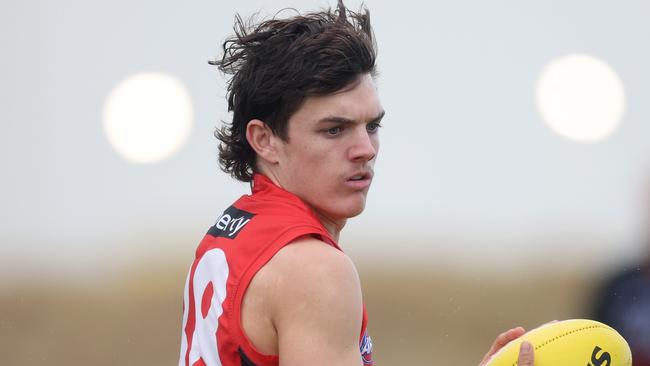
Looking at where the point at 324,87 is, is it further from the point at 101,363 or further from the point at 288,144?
the point at 101,363

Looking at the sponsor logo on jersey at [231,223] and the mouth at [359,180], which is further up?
the mouth at [359,180]

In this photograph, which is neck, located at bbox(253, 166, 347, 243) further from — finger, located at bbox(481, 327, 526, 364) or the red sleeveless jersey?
finger, located at bbox(481, 327, 526, 364)

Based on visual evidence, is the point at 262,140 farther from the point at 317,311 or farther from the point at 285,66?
the point at 317,311

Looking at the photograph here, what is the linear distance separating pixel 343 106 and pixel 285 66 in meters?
0.25

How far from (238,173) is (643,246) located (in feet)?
19.5

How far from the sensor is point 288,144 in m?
3.47

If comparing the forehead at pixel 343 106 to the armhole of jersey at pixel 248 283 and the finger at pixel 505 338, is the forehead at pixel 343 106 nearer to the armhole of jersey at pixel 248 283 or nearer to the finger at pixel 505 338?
the armhole of jersey at pixel 248 283

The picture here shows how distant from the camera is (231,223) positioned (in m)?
3.42

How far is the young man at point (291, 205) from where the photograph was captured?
302 centimetres

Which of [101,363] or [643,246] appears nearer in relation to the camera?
[643,246]

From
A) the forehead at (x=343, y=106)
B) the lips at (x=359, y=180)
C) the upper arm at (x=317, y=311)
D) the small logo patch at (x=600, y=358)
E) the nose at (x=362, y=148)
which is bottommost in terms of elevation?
the small logo patch at (x=600, y=358)

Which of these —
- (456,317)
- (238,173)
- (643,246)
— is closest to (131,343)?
(456,317)

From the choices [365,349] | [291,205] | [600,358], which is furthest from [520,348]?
[291,205]

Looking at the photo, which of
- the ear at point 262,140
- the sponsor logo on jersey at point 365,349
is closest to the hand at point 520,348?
the sponsor logo on jersey at point 365,349
